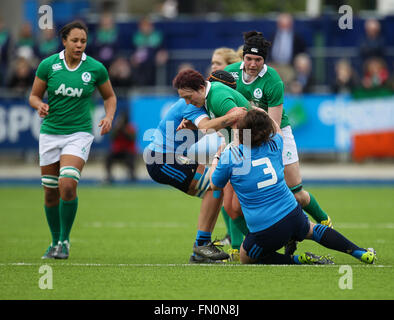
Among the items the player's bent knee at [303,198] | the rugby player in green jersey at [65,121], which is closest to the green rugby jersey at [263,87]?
the player's bent knee at [303,198]

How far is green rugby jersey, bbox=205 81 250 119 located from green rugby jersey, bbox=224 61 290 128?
59 cm

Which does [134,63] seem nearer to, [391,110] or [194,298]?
[391,110]

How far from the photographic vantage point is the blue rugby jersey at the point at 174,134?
784cm

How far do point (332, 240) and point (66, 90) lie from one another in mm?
3216

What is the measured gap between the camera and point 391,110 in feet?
61.2

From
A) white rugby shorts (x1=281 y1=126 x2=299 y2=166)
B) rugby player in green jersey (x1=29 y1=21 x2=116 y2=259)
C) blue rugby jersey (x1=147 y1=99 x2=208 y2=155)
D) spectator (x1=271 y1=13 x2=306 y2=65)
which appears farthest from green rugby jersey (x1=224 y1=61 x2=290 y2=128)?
spectator (x1=271 y1=13 x2=306 y2=65)

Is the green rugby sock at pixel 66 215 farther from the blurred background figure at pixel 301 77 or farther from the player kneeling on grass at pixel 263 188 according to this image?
the blurred background figure at pixel 301 77

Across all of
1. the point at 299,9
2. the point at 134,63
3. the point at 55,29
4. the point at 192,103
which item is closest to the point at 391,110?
the point at 134,63

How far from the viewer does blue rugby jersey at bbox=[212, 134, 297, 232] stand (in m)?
6.99

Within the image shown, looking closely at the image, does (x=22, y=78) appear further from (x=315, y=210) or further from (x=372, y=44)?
(x=315, y=210)

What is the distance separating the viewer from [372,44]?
63.7 ft

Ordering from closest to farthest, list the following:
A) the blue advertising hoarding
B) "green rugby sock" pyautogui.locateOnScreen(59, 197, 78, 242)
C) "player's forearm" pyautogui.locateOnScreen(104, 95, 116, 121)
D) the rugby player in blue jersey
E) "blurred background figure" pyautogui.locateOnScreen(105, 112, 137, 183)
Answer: the rugby player in blue jersey
"green rugby sock" pyautogui.locateOnScreen(59, 197, 78, 242)
"player's forearm" pyautogui.locateOnScreen(104, 95, 116, 121)
"blurred background figure" pyautogui.locateOnScreen(105, 112, 137, 183)
the blue advertising hoarding

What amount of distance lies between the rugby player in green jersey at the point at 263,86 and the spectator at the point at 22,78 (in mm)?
12267

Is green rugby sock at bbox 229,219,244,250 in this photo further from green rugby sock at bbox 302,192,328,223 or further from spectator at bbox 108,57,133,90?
spectator at bbox 108,57,133,90
